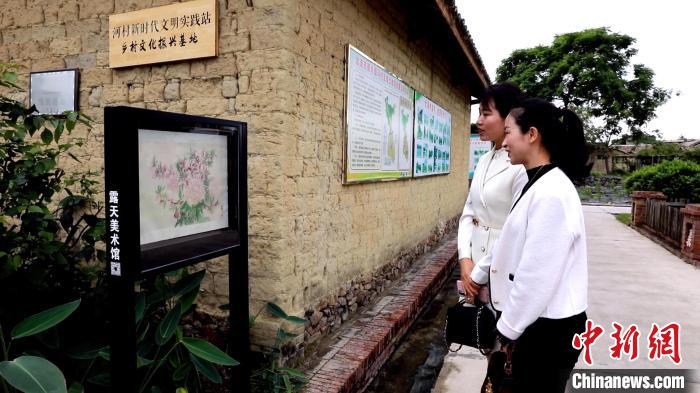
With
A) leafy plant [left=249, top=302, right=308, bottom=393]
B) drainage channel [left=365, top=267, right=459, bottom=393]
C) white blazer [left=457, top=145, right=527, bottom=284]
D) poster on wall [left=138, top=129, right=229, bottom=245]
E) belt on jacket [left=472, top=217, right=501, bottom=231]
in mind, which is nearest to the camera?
poster on wall [left=138, top=129, right=229, bottom=245]

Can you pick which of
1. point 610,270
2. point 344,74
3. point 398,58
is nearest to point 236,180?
point 344,74

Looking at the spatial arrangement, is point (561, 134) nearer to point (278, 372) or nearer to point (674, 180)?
point (278, 372)

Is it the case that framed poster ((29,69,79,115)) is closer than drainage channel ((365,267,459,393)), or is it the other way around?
drainage channel ((365,267,459,393))

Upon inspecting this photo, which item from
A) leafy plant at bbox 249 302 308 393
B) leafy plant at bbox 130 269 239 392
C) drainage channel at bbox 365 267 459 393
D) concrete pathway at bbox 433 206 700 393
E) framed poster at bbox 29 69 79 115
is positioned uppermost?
framed poster at bbox 29 69 79 115

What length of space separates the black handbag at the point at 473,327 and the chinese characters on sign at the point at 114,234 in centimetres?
146

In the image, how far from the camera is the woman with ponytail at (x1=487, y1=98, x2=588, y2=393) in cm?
156

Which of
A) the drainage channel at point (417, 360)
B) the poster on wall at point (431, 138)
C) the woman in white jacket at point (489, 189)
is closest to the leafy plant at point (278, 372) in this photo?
the drainage channel at point (417, 360)

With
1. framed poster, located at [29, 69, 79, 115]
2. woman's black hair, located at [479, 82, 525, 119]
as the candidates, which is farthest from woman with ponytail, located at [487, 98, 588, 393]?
framed poster, located at [29, 69, 79, 115]

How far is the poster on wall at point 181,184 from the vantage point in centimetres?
175

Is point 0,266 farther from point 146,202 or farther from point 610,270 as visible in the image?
point 610,270

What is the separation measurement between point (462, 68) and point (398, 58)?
3235 mm

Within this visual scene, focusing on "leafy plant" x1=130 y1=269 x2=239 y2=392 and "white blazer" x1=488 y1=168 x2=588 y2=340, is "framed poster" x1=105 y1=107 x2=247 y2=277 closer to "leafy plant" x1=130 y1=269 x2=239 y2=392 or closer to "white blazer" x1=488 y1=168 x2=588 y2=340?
"leafy plant" x1=130 y1=269 x2=239 y2=392

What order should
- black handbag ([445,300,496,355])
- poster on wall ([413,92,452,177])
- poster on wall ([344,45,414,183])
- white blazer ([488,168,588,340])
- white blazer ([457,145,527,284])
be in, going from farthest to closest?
poster on wall ([413,92,452,177]) → poster on wall ([344,45,414,183]) → white blazer ([457,145,527,284]) → black handbag ([445,300,496,355]) → white blazer ([488,168,588,340])

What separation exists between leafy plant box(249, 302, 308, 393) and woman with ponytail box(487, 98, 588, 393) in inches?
56.7
